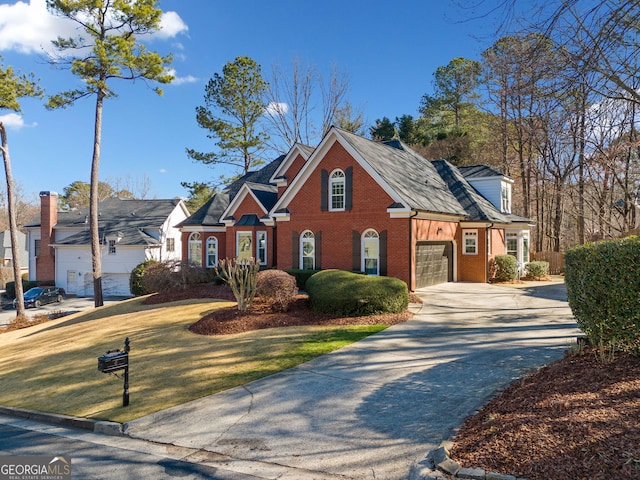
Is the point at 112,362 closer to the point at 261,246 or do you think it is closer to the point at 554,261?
the point at 261,246

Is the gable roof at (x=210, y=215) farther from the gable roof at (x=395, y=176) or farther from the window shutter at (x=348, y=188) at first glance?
the window shutter at (x=348, y=188)

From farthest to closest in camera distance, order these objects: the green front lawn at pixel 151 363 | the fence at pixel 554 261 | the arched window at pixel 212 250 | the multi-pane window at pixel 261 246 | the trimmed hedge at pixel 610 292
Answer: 1. the fence at pixel 554 261
2. the arched window at pixel 212 250
3. the multi-pane window at pixel 261 246
4. the green front lawn at pixel 151 363
5. the trimmed hedge at pixel 610 292

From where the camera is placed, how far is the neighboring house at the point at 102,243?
38938 millimetres

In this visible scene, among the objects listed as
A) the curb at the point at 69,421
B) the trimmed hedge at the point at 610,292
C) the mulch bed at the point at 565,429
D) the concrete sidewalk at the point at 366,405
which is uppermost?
the trimmed hedge at the point at 610,292

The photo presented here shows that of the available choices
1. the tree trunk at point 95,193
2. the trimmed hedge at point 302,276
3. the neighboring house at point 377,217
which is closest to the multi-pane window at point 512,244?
the neighboring house at point 377,217

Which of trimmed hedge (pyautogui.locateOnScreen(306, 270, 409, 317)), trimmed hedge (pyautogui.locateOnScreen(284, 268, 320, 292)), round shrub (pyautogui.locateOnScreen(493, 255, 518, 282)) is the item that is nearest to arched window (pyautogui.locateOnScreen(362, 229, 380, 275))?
trimmed hedge (pyautogui.locateOnScreen(284, 268, 320, 292))

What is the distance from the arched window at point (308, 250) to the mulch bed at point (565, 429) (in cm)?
1503

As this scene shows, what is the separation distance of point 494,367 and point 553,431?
3.69 meters

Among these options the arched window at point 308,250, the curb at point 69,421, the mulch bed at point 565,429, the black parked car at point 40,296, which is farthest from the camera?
the black parked car at point 40,296

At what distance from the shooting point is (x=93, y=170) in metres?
26.0

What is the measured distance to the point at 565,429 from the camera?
457cm

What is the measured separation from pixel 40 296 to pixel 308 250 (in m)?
26.3

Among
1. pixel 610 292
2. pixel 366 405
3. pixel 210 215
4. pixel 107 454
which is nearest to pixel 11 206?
pixel 210 215

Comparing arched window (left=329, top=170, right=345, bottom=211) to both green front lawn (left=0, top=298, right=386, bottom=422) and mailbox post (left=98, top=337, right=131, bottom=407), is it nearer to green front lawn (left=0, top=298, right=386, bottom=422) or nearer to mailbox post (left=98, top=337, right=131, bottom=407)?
green front lawn (left=0, top=298, right=386, bottom=422)
